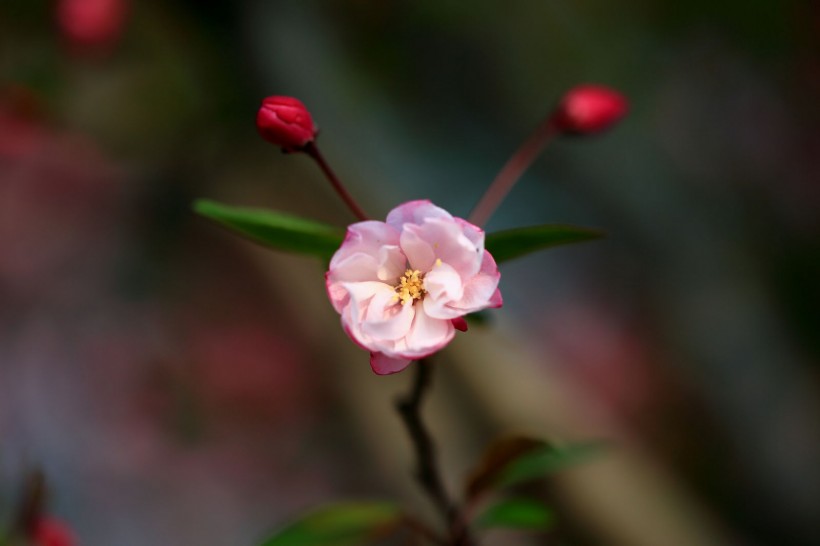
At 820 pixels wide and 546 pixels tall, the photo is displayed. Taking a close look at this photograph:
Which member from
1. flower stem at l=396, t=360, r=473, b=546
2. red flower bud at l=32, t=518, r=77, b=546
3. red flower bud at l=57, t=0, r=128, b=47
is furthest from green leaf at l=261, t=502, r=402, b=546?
red flower bud at l=57, t=0, r=128, b=47

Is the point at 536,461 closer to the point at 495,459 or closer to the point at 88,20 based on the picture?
the point at 495,459

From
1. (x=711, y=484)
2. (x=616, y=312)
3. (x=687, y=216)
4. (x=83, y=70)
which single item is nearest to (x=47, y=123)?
(x=83, y=70)

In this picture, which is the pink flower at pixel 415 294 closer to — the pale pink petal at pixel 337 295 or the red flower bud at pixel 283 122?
the pale pink petal at pixel 337 295

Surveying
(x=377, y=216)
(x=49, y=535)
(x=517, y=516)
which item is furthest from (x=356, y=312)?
(x=377, y=216)

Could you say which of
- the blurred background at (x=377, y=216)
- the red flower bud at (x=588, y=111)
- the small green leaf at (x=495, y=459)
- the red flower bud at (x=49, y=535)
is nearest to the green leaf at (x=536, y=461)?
the small green leaf at (x=495, y=459)

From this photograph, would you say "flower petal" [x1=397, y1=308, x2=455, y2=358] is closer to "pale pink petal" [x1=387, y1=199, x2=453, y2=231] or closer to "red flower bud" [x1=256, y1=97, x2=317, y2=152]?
"pale pink petal" [x1=387, y1=199, x2=453, y2=231]

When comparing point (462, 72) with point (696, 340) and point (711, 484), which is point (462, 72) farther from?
point (711, 484)
